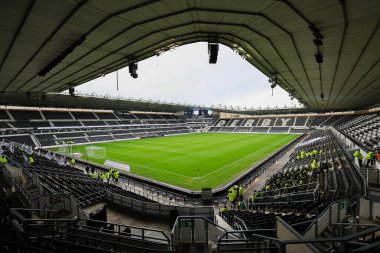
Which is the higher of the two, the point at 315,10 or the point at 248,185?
the point at 315,10

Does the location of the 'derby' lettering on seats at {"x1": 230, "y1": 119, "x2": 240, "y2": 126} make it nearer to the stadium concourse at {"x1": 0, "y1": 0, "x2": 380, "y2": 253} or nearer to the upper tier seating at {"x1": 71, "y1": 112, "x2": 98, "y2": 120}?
the upper tier seating at {"x1": 71, "y1": 112, "x2": 98, "y2": 120}

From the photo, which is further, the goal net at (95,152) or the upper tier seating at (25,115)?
the upper tier seating at (25,115)

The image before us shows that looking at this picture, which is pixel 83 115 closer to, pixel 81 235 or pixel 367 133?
pixel 367 133

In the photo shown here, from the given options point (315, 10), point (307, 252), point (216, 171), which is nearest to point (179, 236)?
point (307, 252)

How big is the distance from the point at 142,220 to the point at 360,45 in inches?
457

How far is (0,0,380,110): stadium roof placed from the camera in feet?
21.6

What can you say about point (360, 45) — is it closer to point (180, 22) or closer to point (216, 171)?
point (180, 22)

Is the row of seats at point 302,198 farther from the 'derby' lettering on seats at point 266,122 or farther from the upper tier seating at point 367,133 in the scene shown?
the 'derby' lettering on seats at point 266,122

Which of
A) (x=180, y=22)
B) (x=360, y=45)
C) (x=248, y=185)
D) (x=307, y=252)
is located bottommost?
(x=248, y=185)

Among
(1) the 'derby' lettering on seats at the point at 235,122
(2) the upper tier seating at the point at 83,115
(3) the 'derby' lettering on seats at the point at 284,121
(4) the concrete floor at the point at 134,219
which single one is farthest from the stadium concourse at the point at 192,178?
(1) the 'derby' lettering on seats at the point at 235,122

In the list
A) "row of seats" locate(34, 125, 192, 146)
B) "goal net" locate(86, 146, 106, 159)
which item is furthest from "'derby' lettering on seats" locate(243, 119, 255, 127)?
"goal net" locate(86, 146, 106, 159)

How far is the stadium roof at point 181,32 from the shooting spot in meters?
6.59

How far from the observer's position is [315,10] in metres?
6.52

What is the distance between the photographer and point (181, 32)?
9500mm
